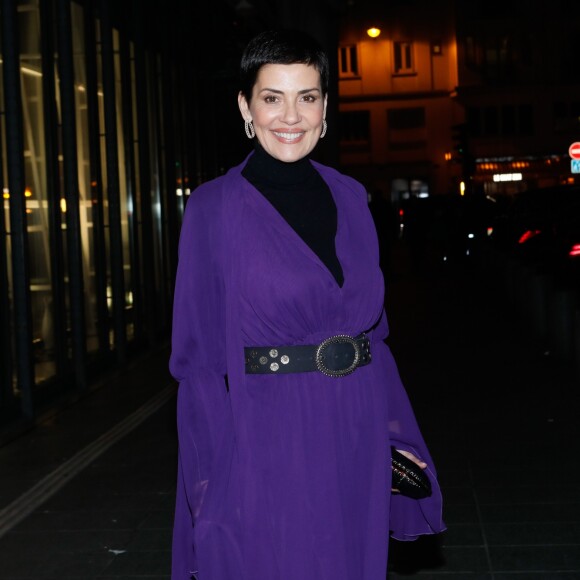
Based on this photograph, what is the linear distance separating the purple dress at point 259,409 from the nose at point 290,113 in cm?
21

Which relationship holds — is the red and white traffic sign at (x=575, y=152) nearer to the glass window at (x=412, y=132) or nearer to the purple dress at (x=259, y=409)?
the glass window at (x=412, y=132)

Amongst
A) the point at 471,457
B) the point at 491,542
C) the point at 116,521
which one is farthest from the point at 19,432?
the point at 491,542

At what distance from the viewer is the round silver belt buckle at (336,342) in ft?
10.8

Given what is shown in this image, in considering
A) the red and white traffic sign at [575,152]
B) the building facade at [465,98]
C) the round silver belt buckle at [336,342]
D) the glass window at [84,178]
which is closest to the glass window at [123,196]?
the glass window at [84,178]

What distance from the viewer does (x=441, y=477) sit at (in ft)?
23.3

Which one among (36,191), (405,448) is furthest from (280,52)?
(36,191)

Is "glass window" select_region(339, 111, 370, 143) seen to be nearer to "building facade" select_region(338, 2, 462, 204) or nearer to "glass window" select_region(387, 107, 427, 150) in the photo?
"building facade" select_region(338, 2, 462, 204)

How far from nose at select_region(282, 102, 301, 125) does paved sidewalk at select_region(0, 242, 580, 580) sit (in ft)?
8.63

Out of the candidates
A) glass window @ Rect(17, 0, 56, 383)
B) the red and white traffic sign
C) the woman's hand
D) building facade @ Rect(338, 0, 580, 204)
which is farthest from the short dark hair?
building facade @ Rect(338, 0, 580, 204)

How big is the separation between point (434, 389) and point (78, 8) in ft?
15.5

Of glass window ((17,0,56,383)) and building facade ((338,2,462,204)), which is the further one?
building facade ((338,2,462,204))

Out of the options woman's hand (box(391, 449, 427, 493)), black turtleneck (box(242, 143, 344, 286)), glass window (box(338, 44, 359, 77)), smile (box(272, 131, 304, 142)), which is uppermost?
glass window (box(338, 44, 359, 77))

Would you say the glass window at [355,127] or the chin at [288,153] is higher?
the glass window at [355,127]

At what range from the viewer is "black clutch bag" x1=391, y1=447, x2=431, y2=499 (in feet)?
11.4
